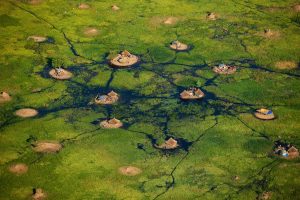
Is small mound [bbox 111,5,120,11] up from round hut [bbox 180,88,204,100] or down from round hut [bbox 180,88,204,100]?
up

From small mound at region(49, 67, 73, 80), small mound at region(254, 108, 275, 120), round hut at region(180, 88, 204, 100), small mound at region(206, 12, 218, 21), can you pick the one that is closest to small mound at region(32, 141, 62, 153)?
small mound at region(49, 67, 73, 80)

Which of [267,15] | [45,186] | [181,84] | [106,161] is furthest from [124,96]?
[267,15]

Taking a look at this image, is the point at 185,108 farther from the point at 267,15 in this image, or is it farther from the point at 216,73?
the point at 267,15

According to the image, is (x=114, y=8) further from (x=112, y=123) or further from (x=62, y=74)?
(x=112, y=123)

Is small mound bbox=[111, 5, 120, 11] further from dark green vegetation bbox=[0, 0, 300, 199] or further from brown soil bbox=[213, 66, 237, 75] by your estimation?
brown soil bbox=[213, 66, 237, 75]

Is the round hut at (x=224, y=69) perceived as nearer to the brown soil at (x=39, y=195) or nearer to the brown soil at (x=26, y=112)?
the brown soil at (x=26, y=112)

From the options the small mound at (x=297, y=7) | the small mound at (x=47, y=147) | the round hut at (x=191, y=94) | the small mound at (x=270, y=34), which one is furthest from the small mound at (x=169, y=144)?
the small mound at (x=297, y=7)

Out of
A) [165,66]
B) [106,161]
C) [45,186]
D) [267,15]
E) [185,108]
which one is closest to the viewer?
[45,186]
